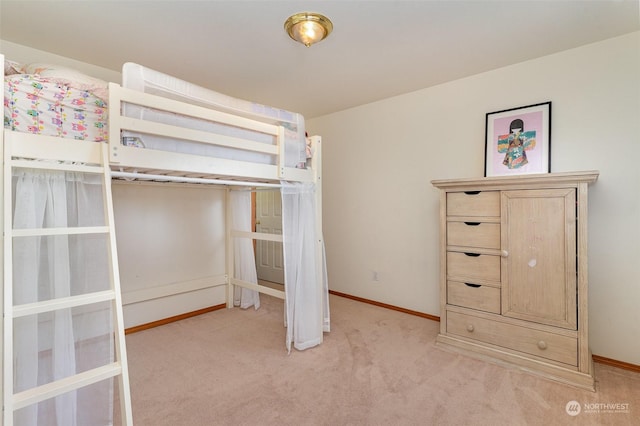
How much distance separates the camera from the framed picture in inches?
92.7

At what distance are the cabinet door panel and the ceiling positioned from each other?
1.09 meters

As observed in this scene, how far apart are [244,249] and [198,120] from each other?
1.76 meters

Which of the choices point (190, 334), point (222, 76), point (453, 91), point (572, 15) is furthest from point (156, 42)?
point (572, 15)

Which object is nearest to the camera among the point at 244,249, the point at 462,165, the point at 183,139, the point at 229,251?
the point at 183,139

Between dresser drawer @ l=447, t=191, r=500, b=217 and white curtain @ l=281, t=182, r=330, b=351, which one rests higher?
dresser drawer @ l=447, t=191, r=500, b=217

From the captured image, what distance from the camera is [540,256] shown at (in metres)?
2.01

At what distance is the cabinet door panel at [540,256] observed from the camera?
1912 mm

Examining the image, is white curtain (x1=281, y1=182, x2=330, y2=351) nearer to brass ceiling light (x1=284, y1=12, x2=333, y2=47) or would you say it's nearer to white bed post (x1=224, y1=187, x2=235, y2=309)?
brass ceiling light (x1=284, y1=12, x2=333, y2=47)

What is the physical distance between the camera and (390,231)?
130 inches

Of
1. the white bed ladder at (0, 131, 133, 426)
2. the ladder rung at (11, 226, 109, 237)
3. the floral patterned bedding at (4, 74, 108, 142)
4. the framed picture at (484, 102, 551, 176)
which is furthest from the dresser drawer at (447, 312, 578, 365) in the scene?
the floral patterned bedding at (4, 74, 108, 142)

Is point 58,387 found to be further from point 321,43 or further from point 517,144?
point 517,144

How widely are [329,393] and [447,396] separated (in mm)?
686

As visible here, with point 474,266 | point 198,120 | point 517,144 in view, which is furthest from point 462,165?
point 198,120

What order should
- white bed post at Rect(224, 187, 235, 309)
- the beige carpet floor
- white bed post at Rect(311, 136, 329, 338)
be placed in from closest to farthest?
the beige carpet floor → white bed post at Rect(311, 136, 329, 338) → white bed post at Rect(224, 187, 235, 309)
